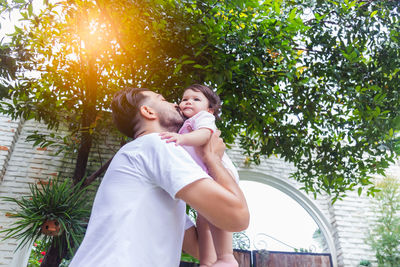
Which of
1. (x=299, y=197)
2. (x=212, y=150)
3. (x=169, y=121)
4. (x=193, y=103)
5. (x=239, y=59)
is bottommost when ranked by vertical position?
(x=212, y=150)

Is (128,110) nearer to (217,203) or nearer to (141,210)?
(141,210)

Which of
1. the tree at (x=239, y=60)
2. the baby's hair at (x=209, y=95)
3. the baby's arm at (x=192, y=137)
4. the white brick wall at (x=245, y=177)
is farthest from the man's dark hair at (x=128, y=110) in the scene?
the white brick wall at (x=245, y=177)

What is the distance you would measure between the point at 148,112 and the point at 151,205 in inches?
17.9

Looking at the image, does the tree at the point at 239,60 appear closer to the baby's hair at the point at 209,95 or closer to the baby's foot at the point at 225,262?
the baby's hair at the point at 209,95

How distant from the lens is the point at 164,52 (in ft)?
10.1

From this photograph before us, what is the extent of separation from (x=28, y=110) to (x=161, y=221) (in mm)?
3455

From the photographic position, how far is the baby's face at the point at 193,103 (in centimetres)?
186

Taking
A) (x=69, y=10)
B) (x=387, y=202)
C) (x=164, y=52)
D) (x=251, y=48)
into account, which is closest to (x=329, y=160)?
(x=251, y=48)

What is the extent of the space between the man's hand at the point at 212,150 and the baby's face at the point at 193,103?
1.50 ft

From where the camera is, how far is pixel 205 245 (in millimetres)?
1361

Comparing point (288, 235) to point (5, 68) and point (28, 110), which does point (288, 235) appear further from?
point (5, 68)

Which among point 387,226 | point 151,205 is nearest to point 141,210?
point 151,205

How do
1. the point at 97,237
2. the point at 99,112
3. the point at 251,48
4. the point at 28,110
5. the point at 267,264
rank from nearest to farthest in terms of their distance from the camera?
the point at 97,237 < the point at 251,48 < the point at 28,110 < the point at 99,112 < the point at 267,264

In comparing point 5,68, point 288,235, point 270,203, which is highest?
point 5,68
